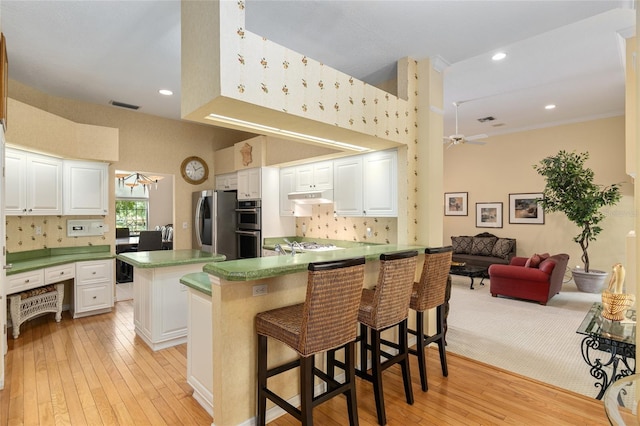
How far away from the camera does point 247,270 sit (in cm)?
202

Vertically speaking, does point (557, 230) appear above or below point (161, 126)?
below

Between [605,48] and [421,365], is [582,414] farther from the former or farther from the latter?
[605,48]

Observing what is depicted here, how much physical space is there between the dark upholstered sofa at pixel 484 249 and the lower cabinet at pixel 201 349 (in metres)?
5.74

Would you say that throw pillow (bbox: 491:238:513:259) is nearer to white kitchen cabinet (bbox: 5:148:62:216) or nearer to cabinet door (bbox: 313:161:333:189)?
cabinet door (bbox: 313:161:333:189)

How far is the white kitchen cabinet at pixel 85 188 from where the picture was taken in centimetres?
453

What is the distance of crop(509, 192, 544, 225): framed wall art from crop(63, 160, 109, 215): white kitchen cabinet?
803 centimetres

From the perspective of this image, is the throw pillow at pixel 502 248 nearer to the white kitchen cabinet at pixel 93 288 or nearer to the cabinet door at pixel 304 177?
the cabinet door at pixel 304 177

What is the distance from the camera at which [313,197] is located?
15.3 ft

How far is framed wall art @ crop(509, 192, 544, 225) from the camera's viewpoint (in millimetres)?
7191

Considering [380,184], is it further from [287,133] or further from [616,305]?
[616,305]

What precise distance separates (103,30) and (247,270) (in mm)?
2706

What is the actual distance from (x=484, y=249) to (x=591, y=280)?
1954 mm

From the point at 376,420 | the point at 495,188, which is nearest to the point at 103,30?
the point at 376,420

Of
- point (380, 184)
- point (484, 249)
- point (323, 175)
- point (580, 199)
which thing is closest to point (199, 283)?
point (380, 184)
